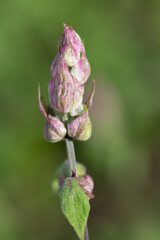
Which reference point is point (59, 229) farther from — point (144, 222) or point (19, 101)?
point (19, 101)

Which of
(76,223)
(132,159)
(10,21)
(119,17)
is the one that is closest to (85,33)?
(119,17)

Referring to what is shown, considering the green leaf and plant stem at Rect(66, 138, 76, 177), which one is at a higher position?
plant stem at Rect(66, 138, 76, 177)

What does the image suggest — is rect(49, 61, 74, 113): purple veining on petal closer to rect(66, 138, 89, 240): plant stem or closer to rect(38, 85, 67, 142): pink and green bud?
rect(38, 85, 67, 142): pink and green bud

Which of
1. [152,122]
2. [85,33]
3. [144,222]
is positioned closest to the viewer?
[144,222]

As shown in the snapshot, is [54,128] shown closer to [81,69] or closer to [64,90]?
[64,90]

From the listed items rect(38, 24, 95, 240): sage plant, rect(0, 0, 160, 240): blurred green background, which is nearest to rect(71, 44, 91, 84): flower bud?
rect(38, 24, 95, 240): sage plant

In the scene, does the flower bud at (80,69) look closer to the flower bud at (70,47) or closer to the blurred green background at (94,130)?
the flower bud at (70,47)

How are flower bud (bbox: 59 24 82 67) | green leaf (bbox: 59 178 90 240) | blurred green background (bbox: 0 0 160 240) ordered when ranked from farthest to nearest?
blurred green background (bbox: 0 0 160 240)
flower bud (bbox: 59 24 82 67)
green leaf (bbox: 59 178 90 240)

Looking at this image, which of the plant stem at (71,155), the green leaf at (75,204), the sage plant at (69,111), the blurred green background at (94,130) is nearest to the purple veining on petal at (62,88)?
the sage plant at (69,111)
